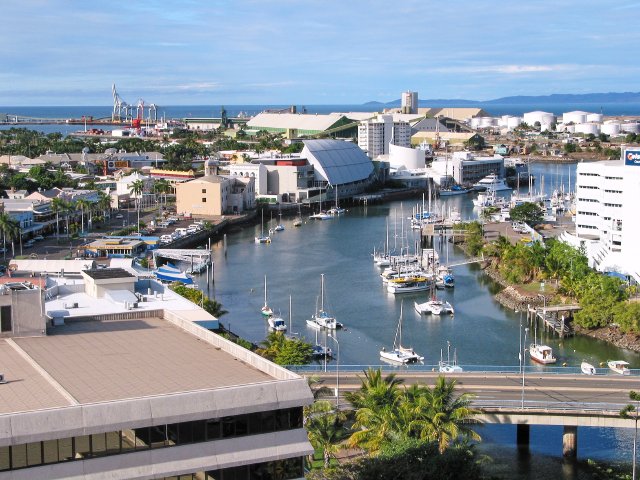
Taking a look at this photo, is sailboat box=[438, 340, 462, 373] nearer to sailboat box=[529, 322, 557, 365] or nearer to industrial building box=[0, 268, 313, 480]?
sailboat box=[529, 322, 557, 365]

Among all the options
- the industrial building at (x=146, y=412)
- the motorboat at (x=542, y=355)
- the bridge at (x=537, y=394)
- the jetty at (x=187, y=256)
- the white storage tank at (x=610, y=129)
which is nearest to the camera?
the industrial building at (x=146, y=412)

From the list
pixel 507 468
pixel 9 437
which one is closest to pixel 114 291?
pixel 507 468

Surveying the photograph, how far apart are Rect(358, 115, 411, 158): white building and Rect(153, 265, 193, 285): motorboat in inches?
1399

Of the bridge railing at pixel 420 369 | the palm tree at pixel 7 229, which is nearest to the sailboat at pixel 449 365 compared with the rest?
the bridge railing at pixel 420 369

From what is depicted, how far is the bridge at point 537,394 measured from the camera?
42.3 ft

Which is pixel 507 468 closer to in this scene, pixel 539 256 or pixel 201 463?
pixel 201 463

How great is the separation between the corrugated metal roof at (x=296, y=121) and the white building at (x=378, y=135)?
1010 cm

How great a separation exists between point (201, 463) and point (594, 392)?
7964mm

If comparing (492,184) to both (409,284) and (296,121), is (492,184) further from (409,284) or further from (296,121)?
(296,121)

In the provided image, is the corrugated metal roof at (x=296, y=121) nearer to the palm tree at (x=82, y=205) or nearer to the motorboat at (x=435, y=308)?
the palm tree at (x=82, y=205)

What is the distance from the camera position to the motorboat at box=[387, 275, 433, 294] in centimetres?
2443

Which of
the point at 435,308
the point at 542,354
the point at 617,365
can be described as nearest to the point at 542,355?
the point at 542,354

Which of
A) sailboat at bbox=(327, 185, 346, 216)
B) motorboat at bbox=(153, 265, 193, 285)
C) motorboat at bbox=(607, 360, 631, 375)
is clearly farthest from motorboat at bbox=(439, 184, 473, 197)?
motorboat at bbox=(607, 360, 631, 375)

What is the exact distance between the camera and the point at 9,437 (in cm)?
666
